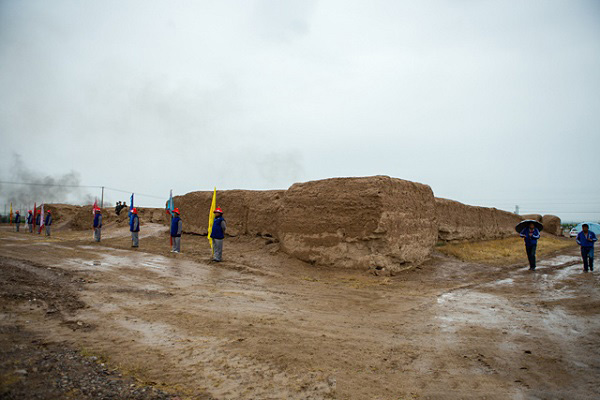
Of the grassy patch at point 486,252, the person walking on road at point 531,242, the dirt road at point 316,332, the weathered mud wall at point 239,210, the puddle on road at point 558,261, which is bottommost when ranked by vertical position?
the dirt road at point 316,332

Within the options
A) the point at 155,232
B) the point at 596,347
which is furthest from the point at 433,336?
the point at 155,232

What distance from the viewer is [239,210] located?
39.5 ft

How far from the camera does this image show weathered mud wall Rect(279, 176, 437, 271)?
843 centimetres

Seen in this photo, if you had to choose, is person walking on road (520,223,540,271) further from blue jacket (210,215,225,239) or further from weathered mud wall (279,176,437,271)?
blue jacket (210,215,225,239)

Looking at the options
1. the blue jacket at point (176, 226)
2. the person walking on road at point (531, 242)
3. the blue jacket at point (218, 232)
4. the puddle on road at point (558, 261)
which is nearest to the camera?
the blue jacket at point (218, 232)

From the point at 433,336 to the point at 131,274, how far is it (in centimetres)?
557

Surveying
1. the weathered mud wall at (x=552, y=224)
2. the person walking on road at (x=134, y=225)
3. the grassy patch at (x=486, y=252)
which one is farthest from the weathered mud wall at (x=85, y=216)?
the weathered mud wall at (x=552, y=224)

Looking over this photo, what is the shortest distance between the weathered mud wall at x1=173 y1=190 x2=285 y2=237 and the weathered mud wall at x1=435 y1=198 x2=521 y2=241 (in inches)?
203

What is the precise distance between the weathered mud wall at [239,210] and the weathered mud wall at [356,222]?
1302mm

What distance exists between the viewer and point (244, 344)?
3.60 m

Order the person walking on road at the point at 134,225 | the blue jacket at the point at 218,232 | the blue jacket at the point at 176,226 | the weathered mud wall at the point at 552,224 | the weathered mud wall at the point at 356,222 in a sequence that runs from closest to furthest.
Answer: the weathered mud wall at the point at 356,222
the blue jacket at the point at 218,232
the blue jacket at the point at 176,226
the person walking on road at the point at 134,225
the weathered mud wall at the point at 552,224

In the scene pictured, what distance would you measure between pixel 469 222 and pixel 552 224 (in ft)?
50.5

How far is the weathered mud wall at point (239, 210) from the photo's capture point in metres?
11.2

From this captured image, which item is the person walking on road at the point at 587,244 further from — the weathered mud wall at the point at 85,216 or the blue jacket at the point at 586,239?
the weathered mud wall at the point at 85,216
